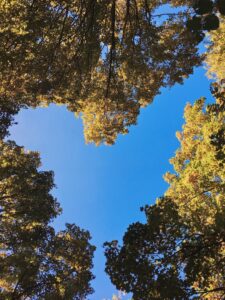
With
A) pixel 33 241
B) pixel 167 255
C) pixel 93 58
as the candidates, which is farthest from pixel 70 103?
pixel 167 255

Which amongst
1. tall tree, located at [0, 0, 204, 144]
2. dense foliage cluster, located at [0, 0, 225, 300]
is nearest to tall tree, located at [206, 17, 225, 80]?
dense foliage cluster, located at [0, 0, 225, 300]

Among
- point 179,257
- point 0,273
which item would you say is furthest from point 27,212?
point 179,257

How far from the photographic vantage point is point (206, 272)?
640 centimetres

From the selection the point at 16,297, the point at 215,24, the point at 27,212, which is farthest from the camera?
the point at 27,212

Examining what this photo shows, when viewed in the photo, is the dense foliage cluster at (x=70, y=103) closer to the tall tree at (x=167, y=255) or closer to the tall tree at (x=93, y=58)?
the tall tree at (x=93, y=58)

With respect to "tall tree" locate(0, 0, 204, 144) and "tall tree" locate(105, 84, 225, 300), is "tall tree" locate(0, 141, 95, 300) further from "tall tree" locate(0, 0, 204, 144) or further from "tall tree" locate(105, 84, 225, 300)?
"tall tree" locate(105, 84, 225, 300)

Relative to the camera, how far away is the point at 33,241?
13281 millimetres

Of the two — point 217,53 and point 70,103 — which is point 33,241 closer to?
point 70,103

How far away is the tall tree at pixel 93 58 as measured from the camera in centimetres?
1097

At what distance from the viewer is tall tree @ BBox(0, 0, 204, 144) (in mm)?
10969

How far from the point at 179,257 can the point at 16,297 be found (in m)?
7.81

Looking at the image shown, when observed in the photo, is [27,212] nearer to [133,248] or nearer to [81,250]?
[81,250]

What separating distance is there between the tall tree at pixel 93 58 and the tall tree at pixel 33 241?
10.5 feet

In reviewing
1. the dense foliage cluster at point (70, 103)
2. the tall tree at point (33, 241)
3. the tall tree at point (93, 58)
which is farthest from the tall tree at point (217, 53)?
the tall tree at point (33, 241)
